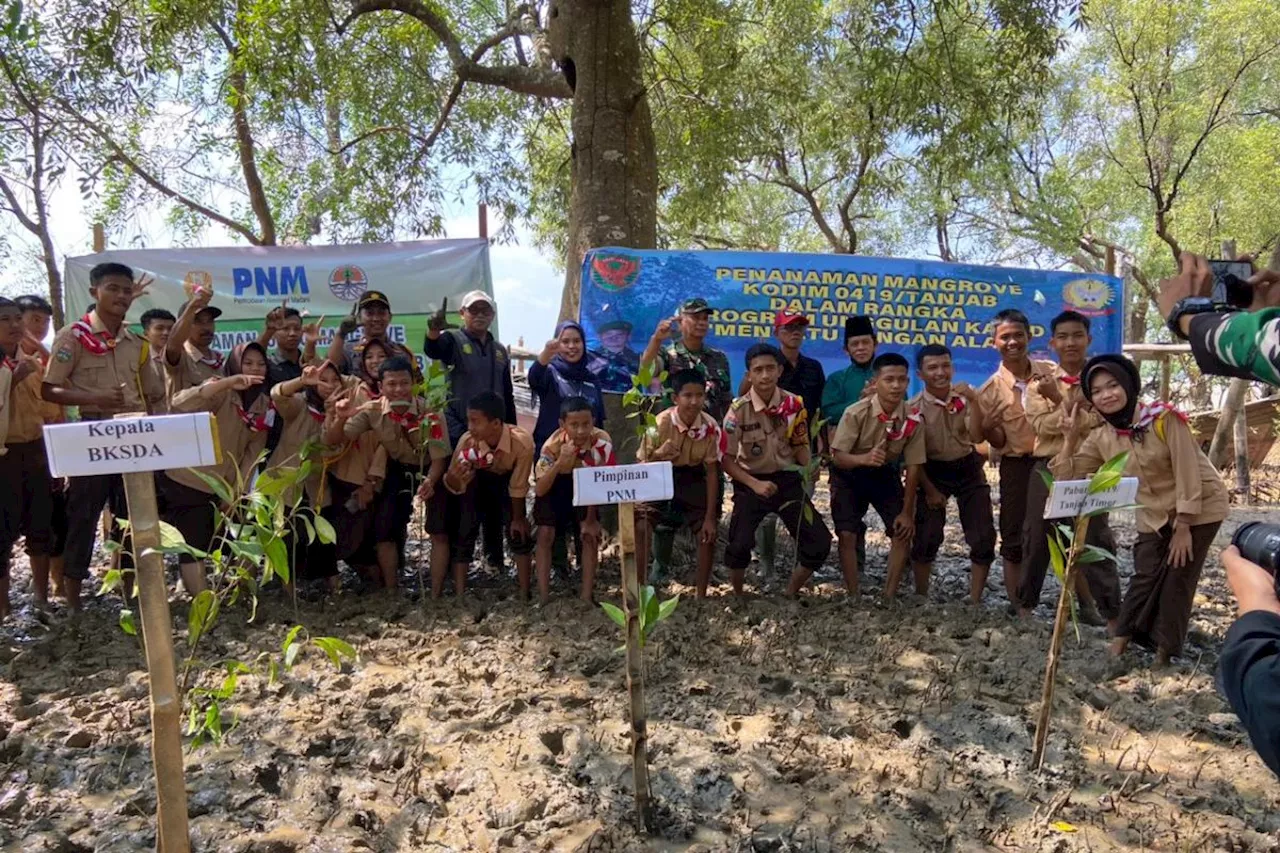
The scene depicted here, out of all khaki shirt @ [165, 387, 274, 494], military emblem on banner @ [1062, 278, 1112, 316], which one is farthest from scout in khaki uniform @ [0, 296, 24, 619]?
military emblem on banner @ [1062, 278, 1112, 316]

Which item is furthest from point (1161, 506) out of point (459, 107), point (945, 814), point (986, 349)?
point (459, 107)

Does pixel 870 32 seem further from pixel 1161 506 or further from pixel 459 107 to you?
pixel 459 107

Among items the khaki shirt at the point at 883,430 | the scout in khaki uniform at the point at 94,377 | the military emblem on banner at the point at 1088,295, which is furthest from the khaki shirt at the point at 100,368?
the military emblem on banner at the point at 1088,295

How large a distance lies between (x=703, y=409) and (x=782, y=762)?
7.61 ft

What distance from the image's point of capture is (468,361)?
17.3ft

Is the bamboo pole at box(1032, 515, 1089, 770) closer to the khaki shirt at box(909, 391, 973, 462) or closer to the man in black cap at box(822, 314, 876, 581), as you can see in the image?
the khaki shirt at box(909, 391, 973, 462)

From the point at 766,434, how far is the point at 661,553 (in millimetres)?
1100

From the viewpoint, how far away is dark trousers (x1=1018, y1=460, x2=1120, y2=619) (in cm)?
417

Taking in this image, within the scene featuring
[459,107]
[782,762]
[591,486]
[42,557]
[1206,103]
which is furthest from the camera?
[1206,103]

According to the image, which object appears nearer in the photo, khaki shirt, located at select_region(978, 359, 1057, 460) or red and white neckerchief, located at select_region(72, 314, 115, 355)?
red and white neckerchief, located at select_region(72, 314, 115, 355)

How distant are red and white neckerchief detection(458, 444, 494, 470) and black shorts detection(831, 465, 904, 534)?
203cm

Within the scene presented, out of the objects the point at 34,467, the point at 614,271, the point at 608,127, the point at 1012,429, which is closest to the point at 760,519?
the point at 1012,429

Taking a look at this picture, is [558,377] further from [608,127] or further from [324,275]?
[324,275]

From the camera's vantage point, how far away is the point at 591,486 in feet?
8.75
